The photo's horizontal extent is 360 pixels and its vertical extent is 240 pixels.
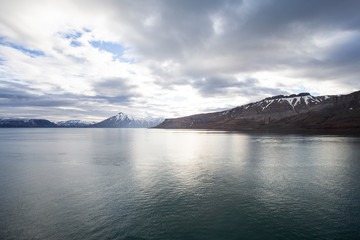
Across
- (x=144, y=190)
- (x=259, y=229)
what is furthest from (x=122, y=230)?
(x=259, y=229)

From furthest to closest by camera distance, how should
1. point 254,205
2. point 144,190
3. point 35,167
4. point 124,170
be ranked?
point 35,167 → point 124,170 → point 144,190 → point 254,205

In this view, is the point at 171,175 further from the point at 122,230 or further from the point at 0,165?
the point at 0,165

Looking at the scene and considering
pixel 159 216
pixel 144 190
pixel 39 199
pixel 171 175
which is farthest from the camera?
pixel 171 175

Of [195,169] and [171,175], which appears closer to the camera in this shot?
[171,175]

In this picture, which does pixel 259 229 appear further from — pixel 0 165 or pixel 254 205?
pixel 0 165

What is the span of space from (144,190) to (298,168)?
98.8ft

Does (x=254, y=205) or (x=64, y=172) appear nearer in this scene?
(x=254, y=205)

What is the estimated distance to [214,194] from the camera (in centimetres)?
2483

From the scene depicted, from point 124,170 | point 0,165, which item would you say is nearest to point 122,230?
point 124,170

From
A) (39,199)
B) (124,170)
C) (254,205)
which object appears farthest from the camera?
(124,170)

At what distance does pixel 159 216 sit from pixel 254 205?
1032cm

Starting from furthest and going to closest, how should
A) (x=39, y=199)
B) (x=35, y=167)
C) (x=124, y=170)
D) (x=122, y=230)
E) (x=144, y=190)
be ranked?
(x=35, y=167)
(x=124, y=170)
(x=144, y=190)
(x=39, y=199)
(x=122, y=230)

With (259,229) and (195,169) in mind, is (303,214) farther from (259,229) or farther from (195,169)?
(195,169)

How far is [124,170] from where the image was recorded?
3803 cm
